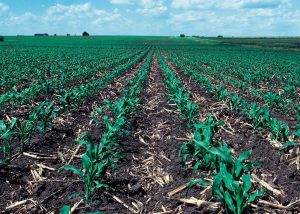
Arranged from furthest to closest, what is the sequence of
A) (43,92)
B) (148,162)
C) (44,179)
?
(43,92), (148,162), (44,179)

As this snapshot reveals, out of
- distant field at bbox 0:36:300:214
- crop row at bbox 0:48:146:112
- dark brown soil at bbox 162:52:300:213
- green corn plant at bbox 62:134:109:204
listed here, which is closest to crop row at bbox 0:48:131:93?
crop row at bbox 0:48:146:112

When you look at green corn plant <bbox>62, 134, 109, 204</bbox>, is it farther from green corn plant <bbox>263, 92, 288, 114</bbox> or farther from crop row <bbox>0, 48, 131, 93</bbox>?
crop row <bbox>0, 48, 131, 93</bbox>

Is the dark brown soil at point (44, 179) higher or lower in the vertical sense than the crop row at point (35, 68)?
higher

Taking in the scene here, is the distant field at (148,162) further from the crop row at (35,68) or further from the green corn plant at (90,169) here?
the crop row at (35,68)

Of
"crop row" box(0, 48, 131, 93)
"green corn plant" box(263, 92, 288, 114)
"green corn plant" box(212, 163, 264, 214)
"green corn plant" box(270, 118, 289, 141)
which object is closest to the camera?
"green corn plant" box(212, 163, 264, 214)

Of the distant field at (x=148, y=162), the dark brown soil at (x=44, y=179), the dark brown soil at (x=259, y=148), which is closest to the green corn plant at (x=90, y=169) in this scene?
the distant field at (x=148, y=162)

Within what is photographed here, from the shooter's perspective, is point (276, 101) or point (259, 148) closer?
point (259, 148)

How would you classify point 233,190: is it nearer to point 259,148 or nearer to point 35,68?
point 259,148

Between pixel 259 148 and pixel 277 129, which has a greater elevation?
pixel 277 129

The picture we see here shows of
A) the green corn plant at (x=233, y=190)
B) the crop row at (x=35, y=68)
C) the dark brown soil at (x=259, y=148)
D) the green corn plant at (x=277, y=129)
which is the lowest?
the crop row at (x=35, y=68)

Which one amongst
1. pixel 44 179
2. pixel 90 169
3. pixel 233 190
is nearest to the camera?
pixel 233 190

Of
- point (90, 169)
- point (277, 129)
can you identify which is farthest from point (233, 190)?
point (277, 129)

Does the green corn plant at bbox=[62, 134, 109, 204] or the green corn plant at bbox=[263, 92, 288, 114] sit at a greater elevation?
the green corn plant at bbox=[62, 134, 109, 204]

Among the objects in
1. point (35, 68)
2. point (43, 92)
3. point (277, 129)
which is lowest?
point (35, 68)
